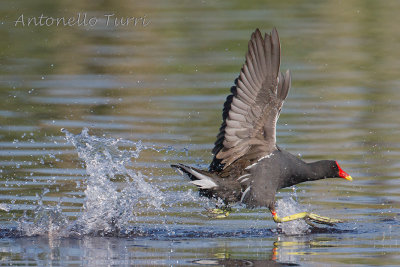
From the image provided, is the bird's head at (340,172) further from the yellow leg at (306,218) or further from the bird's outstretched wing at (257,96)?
the bird's outstretched wing at (257,96)

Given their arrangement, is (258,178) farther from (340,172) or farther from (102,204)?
(102,204)

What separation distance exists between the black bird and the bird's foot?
0.06m

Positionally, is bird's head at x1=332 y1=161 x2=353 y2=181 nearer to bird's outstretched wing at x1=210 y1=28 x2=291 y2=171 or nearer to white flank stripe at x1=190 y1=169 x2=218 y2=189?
bird's outstretched wing at x1=210 y1=28 x2=291 y2=171

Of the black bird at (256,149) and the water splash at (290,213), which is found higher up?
the black bird at (256,149)

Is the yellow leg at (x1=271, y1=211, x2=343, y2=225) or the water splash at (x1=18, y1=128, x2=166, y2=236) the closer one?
the water splash at (x1=18, y1=128, x2=166, y2=236)

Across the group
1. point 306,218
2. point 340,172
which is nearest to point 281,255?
point 306,218

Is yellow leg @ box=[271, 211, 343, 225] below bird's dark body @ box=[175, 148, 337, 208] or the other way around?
below

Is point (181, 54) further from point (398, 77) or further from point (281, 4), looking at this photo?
point (281, 4)

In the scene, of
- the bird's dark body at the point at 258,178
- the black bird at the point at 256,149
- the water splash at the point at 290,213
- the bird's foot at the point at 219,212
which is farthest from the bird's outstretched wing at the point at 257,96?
the water splash at the point at 290,213

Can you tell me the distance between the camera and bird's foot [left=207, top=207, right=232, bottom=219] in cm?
777

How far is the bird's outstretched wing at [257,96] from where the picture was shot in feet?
24.1

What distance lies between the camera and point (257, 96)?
7.39m

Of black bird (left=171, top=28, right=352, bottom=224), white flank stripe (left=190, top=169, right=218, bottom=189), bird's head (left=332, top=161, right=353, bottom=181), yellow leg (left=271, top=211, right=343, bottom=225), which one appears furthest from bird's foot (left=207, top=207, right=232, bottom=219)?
bird's head (left=332, top=161, right=353, bottom=181)

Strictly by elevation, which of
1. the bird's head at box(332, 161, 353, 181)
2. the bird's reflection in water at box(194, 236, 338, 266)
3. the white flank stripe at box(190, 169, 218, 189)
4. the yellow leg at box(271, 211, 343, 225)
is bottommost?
the bird's reflection in water at box(194, 236, 338, 266)
